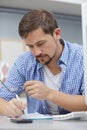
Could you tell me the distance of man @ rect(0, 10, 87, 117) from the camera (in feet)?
3.98

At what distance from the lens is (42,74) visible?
1.42 m

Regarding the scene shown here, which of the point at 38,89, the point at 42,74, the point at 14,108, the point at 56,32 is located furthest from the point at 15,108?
the point at 56,32

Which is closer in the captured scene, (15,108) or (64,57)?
(15,108)

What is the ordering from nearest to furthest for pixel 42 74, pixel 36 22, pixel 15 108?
pixel 15 108, pixel 36 22, pixel 42 74

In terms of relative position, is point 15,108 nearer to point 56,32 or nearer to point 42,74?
point 42,74

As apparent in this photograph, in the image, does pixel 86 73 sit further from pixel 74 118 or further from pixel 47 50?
pixel 47 50

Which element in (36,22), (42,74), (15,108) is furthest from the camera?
(42,74)

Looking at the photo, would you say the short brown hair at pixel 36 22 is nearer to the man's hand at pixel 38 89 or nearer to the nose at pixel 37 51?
the nose at pixel 37 51

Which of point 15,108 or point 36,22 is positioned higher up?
point 36,22

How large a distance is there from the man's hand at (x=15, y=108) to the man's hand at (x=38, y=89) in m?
0.06

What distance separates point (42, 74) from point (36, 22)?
25 cm

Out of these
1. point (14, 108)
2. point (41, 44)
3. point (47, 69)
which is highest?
point (41, 44)

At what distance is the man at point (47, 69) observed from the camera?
1.21 metres

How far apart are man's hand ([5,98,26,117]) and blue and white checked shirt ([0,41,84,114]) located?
20 cm
